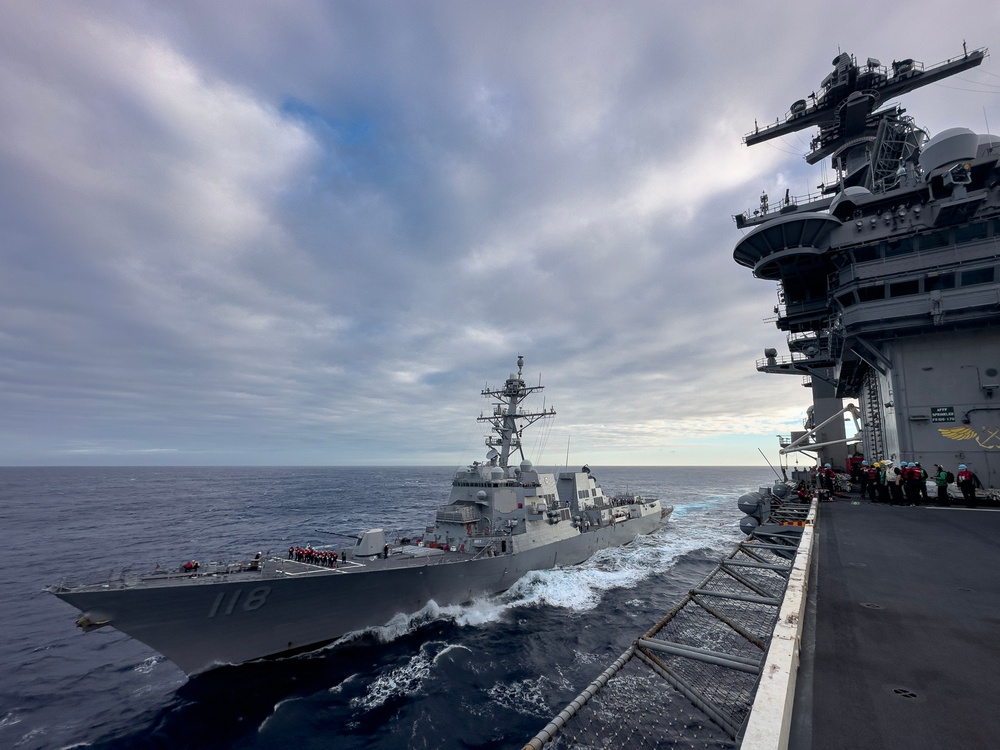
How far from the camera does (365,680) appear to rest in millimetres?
12742

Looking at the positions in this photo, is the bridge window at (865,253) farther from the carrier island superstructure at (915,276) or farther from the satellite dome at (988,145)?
the satellite dome at (988,145)

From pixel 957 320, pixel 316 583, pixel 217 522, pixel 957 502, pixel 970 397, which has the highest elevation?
pixel 957 320

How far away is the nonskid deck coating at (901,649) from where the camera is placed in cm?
299

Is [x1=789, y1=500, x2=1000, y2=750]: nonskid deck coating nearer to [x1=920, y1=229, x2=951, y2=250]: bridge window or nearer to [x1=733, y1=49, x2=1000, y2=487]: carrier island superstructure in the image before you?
[x1=733, y1=49, x2=1000, y2=487]: carrier island superstructure

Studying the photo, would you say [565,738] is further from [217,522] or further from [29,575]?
[217,522]

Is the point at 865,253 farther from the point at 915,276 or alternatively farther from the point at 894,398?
the point at 894,398

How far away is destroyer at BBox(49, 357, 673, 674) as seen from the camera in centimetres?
1234

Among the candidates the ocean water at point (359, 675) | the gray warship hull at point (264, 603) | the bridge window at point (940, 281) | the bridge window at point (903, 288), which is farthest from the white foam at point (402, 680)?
the bridge window at point (940, 281)

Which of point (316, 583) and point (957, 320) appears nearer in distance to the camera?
point (316, 583)

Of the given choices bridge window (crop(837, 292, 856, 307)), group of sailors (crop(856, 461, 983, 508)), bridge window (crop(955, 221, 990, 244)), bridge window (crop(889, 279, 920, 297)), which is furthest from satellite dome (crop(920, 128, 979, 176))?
group of sailors (crop(856, 461, 983, 508))

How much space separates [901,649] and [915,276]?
19.9 metres

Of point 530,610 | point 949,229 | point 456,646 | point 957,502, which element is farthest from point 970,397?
point 456,646

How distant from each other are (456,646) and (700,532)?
30390 millimetres

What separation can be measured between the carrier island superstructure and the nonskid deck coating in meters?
11.0
